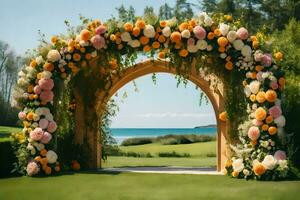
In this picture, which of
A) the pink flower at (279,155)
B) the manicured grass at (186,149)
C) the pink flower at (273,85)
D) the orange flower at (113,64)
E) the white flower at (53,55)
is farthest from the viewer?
the manicured grass at (186,149)

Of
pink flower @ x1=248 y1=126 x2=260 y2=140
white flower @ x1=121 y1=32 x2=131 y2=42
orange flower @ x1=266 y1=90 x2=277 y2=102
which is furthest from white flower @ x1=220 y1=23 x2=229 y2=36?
pink flower @ x1=248 y1=126 x2=260 y2=140

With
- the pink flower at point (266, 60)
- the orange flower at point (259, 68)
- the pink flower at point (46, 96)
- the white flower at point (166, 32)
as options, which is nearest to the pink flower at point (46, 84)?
the pink flower at point (46, 96)

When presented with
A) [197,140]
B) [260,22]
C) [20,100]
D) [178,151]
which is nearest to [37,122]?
[20,100]

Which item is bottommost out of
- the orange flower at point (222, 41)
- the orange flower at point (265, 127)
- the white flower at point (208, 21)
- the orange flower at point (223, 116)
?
the orange flower at point (265, 127)

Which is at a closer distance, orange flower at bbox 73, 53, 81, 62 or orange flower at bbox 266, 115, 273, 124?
orange flower at bbox 266, 115, 273, 124

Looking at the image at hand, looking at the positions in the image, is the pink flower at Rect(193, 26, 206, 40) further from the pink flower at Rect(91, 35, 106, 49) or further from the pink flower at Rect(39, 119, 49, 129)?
the pink flower at Rect(39, 119, 49, 129)

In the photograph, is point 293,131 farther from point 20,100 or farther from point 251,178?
point 20,100

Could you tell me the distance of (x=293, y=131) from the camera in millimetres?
10609

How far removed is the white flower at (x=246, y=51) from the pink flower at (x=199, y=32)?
3.03 ft

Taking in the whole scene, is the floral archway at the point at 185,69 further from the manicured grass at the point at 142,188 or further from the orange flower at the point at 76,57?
the manicured grass at the point at 142,188

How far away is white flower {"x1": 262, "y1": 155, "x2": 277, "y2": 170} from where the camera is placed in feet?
32.3

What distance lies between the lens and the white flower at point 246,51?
34.8 ft

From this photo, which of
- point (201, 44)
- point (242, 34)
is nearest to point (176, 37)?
point (201, 44)

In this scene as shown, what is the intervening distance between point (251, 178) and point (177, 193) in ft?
8.35
